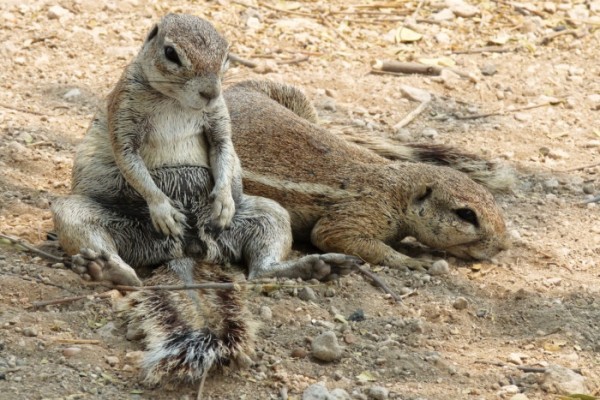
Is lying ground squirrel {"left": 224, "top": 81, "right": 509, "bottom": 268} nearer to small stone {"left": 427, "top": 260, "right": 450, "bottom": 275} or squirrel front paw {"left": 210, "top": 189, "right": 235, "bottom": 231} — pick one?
small stone {"left": 427, "top": 260, "right": 450, "bottom": 275}

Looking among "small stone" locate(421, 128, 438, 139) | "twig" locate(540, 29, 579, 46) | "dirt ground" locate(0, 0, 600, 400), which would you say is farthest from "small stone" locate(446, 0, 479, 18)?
"small stone" locate(421, 128, 438, 139)

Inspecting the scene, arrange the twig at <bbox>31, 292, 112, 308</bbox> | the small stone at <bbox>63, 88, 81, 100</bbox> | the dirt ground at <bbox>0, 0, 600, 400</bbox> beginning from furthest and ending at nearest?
the small stone at <bbox>63, 88, 81, 100</bbox>, the twig at <bbox>31, 292, 112, 308</bbox>, the dirt ground at <bbox>0, 0, 600, 400</bbox>

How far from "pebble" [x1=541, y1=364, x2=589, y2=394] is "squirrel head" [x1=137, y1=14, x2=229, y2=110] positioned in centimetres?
213

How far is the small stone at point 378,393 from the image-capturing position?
14.6ft

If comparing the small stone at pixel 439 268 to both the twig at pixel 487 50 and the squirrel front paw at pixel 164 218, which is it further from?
the twig at pixel 487 50

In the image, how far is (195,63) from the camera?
209 inches

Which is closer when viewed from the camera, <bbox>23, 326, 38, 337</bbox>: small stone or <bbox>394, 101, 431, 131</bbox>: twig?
<bbox>23, 326, 38, 337</bbox>: small stone

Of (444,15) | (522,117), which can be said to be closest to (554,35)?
(444,15)

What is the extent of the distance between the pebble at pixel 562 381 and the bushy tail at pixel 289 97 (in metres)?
3.52

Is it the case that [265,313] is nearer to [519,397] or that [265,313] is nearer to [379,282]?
→ [379,282]

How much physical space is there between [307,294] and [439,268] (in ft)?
3.41

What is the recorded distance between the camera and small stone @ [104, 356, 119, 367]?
4582 millimetres

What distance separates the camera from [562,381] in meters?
4.66

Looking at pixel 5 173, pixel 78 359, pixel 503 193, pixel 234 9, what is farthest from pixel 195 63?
pixel 234 9
